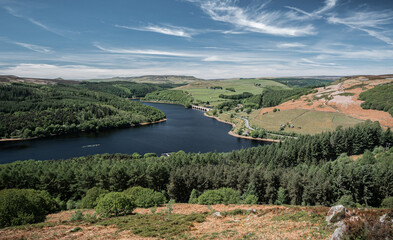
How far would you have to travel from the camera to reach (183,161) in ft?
213

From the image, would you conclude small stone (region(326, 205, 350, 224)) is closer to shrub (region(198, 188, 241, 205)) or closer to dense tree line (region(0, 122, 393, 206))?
shrub (region(198, 188, 241, 205))

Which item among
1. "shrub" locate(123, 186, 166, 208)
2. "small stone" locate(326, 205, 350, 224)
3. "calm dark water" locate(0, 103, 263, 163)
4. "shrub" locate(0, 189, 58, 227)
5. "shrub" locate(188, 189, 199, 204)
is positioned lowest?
"calm dark water" locate(0, 103, 263, 163)

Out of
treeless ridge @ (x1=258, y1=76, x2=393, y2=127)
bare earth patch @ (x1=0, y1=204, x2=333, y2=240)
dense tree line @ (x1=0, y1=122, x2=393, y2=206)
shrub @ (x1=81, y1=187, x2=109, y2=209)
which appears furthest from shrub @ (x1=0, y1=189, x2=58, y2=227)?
treeless ridge @ (x1=258, y1=76, x2=393, y2=127)

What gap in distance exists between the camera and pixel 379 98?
12781cm

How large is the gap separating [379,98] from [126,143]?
477 ft

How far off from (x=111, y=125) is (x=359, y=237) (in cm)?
16004

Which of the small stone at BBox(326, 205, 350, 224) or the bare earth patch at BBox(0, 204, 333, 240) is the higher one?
the small stone at BBox(326, 205, 350, 224)

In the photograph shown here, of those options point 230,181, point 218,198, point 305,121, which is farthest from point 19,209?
point 305,121

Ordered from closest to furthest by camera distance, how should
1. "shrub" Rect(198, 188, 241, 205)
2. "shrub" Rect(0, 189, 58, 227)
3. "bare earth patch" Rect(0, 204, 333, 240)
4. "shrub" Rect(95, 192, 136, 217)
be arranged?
"bare earth patch" Rect(0, 204, 333, 240), "shrub" Rect(0, 189, 58, 227), "shrub" Rect(95, 192, 136, 217), "shrub" Rect(198, 188, 241, 205)

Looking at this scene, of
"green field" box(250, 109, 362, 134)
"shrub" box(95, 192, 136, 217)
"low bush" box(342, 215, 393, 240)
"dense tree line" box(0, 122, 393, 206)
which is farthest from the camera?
"green field" box(250, 109, 362, 134)

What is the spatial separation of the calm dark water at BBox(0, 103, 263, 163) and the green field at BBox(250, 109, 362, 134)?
26.7 metres

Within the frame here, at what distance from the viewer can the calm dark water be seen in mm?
102688

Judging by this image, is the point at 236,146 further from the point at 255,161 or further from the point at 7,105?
the point at 7,105

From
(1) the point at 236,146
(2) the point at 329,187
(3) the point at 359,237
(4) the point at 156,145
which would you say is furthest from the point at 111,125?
(3) the point at 359,237
